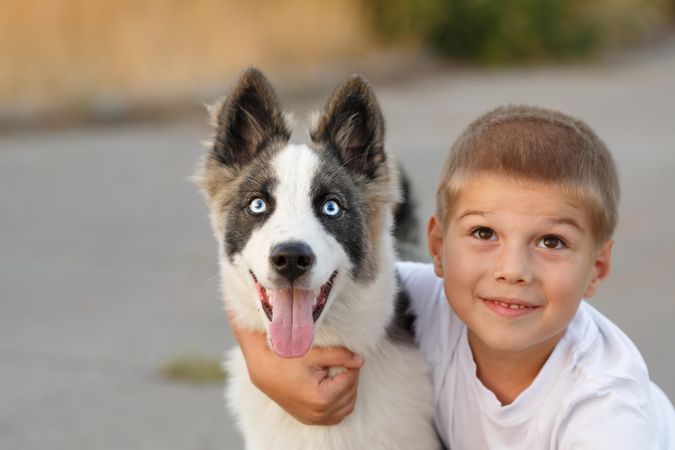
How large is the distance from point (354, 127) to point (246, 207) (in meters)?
0.53

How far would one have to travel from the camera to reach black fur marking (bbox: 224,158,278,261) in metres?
3.41

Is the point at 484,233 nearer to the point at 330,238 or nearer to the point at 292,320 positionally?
the point at 330,238

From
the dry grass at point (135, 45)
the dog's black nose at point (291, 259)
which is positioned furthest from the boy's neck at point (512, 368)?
the dry grass at point (135, 45)

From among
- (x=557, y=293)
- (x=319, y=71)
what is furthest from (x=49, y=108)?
(x=557, y=293)

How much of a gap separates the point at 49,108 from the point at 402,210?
958 cm

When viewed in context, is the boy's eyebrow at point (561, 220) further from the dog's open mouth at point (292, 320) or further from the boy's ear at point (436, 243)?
the dog's open mouth at point (292, 320)

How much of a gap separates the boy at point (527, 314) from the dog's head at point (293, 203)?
0.28 m

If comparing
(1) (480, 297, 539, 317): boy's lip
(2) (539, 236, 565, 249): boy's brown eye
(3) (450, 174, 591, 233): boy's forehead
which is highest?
(3) (450, 174, 591, 233): boy's forehead

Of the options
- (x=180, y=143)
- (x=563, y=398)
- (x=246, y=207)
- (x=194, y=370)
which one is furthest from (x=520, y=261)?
(x=180, y=143)

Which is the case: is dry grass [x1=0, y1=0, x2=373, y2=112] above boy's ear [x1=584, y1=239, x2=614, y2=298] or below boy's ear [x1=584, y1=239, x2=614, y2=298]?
below

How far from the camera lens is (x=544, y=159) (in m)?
3.39

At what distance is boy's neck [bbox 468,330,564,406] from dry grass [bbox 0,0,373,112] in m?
10.7

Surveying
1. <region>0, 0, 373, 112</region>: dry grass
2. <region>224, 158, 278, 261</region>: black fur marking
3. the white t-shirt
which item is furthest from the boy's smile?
<region>0, 0, 373, 112</region>: dry grass

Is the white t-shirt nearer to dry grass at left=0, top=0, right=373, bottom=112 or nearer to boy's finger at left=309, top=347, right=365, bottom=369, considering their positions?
boy's finger at left=309, top=347, right=365, bottom=369
